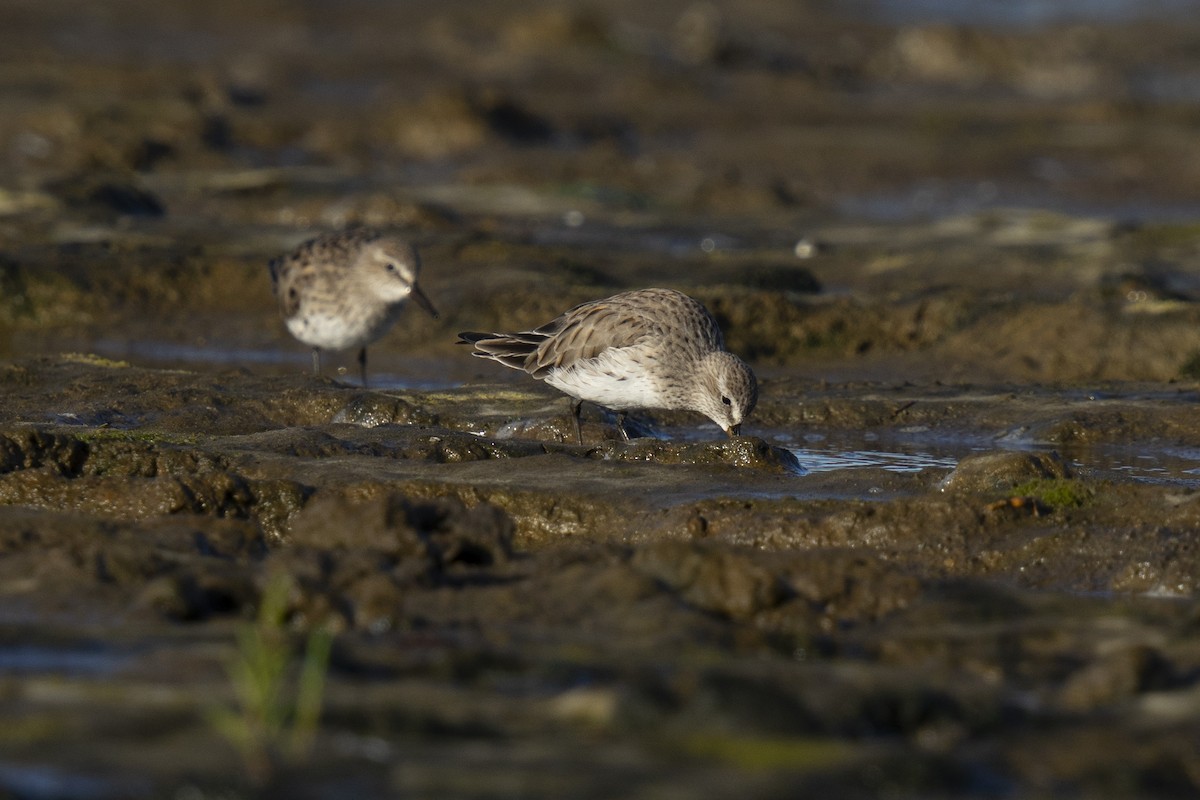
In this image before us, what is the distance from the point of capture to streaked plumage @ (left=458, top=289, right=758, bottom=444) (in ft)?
29.8

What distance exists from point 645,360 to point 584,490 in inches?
70.0

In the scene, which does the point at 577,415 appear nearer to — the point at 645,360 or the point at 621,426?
the point at 621,426

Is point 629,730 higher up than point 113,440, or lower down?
lower down

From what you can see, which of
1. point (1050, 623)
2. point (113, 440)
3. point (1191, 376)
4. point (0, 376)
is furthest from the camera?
point (1191, 376)

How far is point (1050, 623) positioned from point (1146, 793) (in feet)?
4.60

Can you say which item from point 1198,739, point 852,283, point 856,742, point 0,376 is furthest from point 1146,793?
point 852,283

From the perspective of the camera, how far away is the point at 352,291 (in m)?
11.3

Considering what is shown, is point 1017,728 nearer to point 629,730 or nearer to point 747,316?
point 629,730

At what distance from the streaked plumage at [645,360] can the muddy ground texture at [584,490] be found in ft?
1.06

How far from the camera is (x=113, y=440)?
7859 millimetres

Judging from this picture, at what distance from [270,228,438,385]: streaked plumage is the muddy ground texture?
2.46 ft

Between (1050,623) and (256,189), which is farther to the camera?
(256,189)

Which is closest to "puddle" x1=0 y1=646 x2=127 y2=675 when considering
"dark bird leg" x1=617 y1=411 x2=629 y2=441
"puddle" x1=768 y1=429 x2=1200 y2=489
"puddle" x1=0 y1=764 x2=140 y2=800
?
"puddle" x1=0 y1=764 x2=140 y2=800

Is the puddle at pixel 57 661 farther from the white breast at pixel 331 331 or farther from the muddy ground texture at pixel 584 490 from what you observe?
the white breast at pixel 331 331
